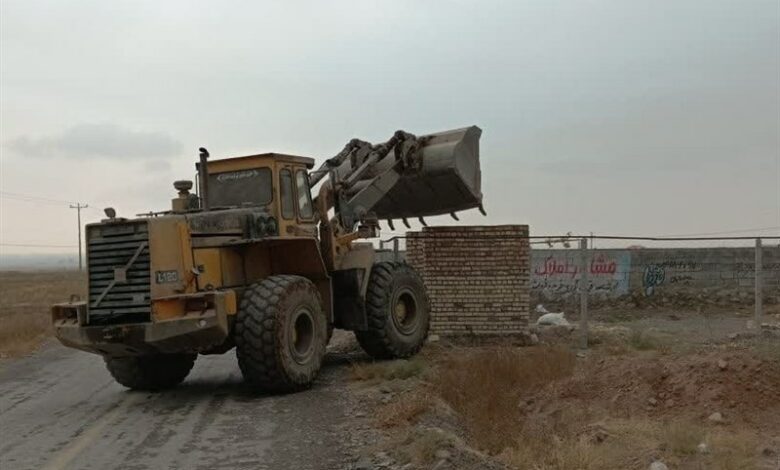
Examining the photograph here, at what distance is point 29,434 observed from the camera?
315 inches

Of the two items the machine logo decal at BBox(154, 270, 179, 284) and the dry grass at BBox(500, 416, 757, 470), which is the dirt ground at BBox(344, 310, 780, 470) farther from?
the machine logo decal at BBox(154, 270, 179, 284)

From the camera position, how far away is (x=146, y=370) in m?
10.5

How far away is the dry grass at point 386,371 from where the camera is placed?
10242 millimetres

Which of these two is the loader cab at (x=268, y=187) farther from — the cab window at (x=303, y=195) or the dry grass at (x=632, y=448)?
the dry grass at (x=632, y=448)

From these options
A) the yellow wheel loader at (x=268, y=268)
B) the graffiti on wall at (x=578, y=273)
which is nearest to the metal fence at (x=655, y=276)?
the graffiti on wall at (x=578, y=273)

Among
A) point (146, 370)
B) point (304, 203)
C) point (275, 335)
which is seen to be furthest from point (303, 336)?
point (146, 370)

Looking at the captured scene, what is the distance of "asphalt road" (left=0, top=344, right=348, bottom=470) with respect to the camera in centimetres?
674

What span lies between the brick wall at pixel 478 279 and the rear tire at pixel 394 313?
217 cm

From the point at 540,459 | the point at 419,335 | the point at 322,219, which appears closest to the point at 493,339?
the point at 419,335

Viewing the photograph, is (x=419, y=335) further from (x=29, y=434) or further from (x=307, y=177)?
(x=29, y=434)

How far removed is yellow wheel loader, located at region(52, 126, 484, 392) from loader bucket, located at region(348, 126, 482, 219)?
0.02 meters

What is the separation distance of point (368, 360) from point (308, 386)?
2427 mm

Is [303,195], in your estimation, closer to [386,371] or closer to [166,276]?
[166,276]

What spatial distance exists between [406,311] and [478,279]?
2.58m
